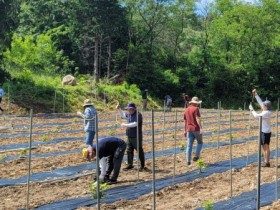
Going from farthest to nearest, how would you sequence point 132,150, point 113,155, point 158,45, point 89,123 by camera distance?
point 158,45 → point 89,123 → point 132,150 → point 113,155

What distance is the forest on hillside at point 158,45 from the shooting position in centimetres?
2969

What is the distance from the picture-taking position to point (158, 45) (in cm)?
Answer: 3766

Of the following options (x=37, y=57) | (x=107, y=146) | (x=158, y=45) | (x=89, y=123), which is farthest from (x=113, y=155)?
(x=158, y=45)

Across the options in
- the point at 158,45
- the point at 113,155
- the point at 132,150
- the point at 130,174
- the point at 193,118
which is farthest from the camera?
the point at 158,45

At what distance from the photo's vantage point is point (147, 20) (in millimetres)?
35719

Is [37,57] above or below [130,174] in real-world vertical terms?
above

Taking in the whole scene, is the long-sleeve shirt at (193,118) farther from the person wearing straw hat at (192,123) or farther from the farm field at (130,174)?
the farm field at (130,174)

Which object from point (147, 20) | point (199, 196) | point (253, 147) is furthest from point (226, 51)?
point (199, 196)

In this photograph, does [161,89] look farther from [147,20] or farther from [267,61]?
[267,61]

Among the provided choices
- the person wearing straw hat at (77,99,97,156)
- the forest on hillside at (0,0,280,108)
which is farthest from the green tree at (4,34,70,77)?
the person wearing straw hat at (77,99,97,156)

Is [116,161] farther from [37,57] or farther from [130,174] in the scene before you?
[37,57]

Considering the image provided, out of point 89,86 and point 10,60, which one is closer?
point 89,86

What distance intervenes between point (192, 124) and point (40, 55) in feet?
73.9

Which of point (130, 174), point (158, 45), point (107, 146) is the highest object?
point (158, 45)
